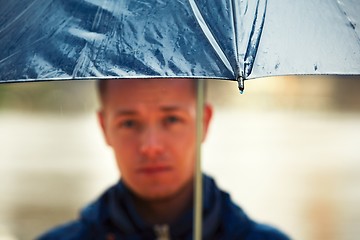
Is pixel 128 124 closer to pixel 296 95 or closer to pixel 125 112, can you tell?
pixel 125 112

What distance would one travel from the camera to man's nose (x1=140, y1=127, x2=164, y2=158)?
9.45ft

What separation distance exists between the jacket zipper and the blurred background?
2.82 m

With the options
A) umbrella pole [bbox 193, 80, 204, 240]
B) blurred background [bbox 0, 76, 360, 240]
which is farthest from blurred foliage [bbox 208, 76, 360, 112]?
umbrella pole [bbox 193, 80, 204, 240]

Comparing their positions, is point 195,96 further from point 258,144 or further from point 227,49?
point 258,144

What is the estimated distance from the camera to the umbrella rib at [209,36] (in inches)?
76.3

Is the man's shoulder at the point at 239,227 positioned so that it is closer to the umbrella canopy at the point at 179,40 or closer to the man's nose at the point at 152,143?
the man's nose at the point at 152,143

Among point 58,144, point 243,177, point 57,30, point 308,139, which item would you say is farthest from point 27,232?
point 308,139

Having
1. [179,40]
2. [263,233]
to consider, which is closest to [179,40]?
[179,40]

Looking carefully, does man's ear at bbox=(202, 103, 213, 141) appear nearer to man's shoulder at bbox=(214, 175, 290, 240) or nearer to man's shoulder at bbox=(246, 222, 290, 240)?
man's shoulder at bbox=(214, 175, 290, 240)

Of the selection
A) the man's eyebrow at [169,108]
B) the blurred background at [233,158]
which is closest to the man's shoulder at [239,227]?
the man's eyebrow at [169,108]

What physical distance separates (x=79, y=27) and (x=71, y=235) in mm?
1272

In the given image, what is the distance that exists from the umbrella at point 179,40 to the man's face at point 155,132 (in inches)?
31.0

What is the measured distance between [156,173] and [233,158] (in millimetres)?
5821

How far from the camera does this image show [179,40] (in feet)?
6.64
